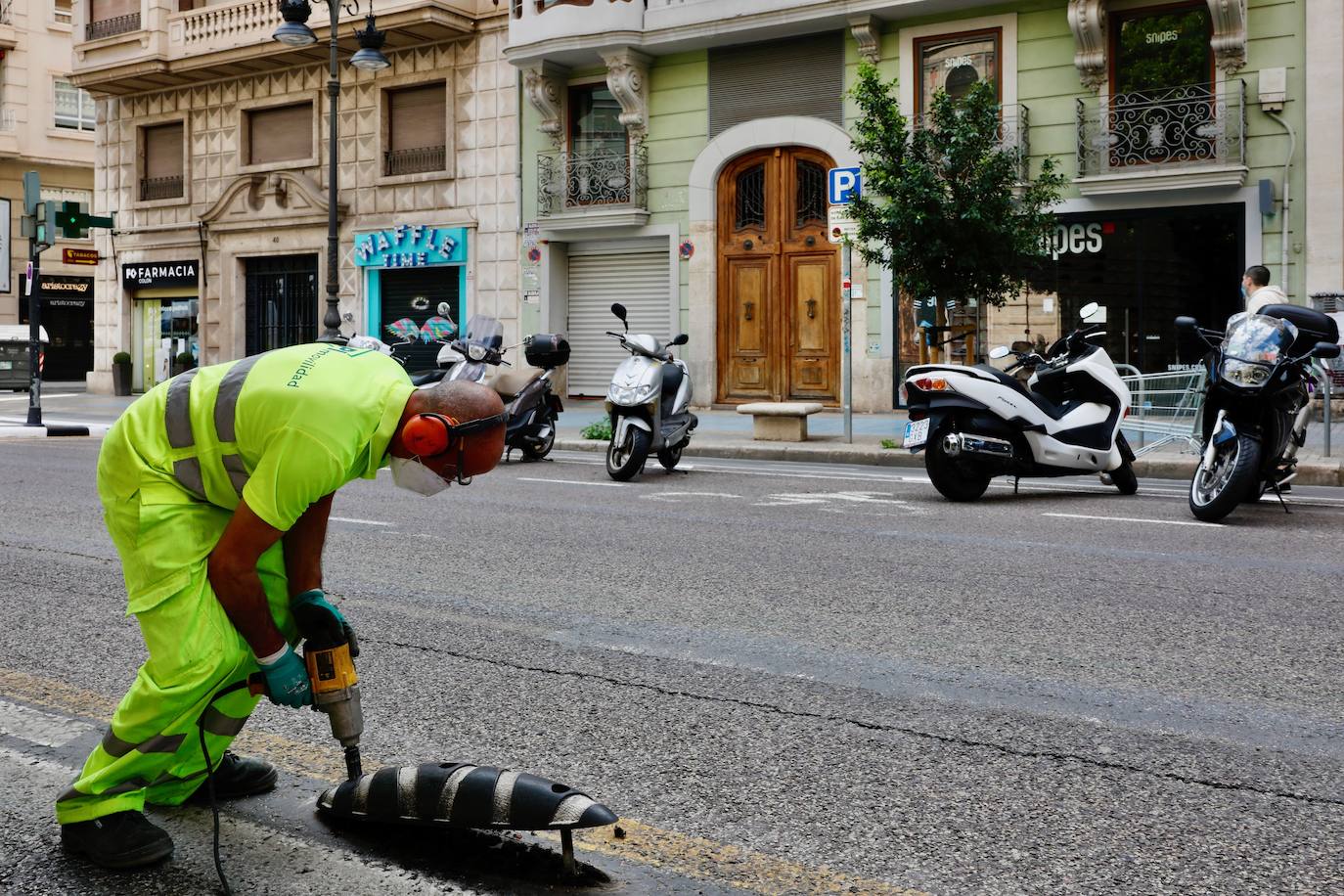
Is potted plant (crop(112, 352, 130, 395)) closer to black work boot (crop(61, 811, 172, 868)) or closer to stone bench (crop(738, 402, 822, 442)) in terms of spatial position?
stone bench (crop(738, 402, 822, 442))

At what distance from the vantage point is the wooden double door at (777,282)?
2184cm

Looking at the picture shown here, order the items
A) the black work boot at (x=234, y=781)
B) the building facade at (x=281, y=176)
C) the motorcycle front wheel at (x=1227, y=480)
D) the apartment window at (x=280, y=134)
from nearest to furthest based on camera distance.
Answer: the black work boot at (x=234, y=781)
the motorcycle front wheel at (x=1227, y=480)
the building facade at (x=281, y=176)
the apartment window at (x=280, y=134)

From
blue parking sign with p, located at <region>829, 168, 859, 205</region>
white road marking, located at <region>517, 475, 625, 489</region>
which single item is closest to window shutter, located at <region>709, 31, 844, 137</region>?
blue parking sign with p, located at <region>829, 168, 859, 205</region>

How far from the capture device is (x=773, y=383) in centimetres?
2233

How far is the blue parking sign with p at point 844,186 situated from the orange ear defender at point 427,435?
1305cm

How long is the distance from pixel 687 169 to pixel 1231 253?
874cm

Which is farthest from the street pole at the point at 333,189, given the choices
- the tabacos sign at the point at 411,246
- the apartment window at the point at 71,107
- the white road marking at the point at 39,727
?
the apartment window at the point at 71,107

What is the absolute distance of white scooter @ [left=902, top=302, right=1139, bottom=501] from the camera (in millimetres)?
9859

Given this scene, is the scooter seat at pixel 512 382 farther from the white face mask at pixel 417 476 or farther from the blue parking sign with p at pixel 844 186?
the white face mask at pixel 417 476

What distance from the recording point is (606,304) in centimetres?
2438

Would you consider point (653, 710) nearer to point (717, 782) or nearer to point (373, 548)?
point (717, 782)

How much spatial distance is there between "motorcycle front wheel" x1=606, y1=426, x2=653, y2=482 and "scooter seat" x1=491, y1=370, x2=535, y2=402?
2.02 metres

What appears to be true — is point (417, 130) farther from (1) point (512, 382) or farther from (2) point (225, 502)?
(2) point (225, 502)

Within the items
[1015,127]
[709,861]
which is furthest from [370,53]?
[709,861]
